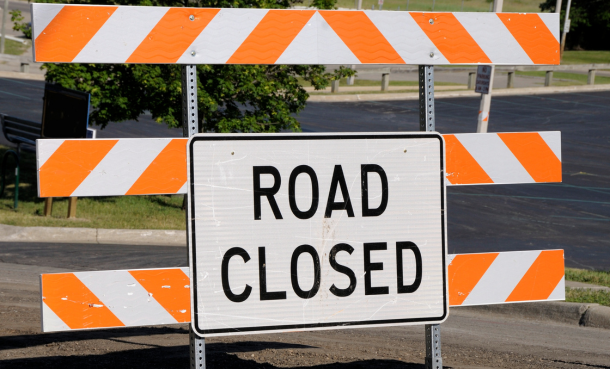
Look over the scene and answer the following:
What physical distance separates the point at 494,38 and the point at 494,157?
2.00 feet

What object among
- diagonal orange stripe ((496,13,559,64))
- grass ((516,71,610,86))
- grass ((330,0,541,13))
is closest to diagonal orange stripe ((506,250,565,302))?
diagonal orange stripe ((496,13,559,64))

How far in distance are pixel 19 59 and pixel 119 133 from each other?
14.4 meters

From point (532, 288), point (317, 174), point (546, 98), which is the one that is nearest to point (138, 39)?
point (317, 174)

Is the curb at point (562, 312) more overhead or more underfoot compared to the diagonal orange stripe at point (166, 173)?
more underfoot

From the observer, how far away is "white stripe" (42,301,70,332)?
291 cm

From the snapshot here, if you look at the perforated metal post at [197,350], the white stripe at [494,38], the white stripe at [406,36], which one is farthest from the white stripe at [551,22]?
the perforated metal post at [197,350]

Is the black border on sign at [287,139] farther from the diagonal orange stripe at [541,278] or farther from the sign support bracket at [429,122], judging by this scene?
the diagonal orange stripe at [541,278]

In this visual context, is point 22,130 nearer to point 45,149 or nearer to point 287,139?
point 45,149

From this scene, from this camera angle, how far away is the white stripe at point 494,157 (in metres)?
3.49

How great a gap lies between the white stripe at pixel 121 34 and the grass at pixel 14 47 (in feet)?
121

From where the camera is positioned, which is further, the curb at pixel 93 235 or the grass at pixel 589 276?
the curb at pixel 93 235

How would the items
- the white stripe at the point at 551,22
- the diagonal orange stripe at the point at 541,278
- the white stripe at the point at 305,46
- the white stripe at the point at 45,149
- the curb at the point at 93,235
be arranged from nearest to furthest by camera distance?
the white stripe at the point at 45,149 → the white stripe at the point at 305,46 → the diagonal orange stripe at the point at 541,278 → the white stripe at the point at 551,22 → the curb at the point at 93,235

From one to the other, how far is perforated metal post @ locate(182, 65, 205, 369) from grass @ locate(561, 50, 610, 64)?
50526 millimetres

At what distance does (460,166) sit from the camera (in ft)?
11.4
